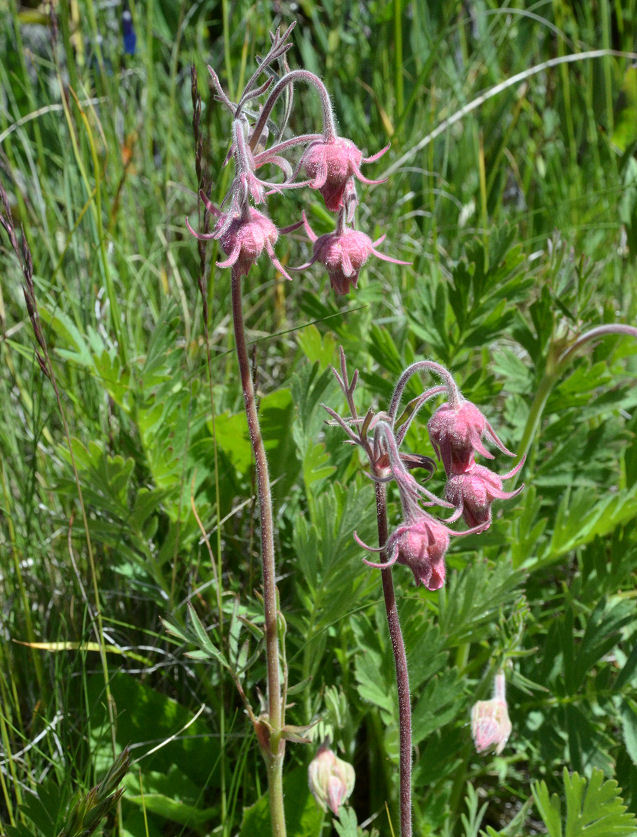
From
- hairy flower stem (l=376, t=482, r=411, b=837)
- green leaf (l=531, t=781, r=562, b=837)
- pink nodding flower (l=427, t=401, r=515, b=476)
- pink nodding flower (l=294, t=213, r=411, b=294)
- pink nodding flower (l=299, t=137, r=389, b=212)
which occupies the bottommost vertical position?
green leaf (l=531, t=781, r=562, b=837)

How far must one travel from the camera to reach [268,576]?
1.59 meters

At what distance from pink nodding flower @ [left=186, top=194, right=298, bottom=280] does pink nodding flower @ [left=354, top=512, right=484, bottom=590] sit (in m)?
0.49

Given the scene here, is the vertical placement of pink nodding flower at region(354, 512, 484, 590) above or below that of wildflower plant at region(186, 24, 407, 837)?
below

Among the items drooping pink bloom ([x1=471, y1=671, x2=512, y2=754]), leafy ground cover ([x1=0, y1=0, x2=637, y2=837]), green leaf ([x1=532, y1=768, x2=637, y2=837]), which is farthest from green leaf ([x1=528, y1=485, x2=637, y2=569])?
green leaf ([x1=532, y1=768, x2=637, y2=837])

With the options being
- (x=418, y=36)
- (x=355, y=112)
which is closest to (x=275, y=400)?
(x=355, y=112)

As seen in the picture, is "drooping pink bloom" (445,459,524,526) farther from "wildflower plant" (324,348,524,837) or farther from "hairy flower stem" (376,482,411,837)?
"hairy flower stem" (376,482,411,837)

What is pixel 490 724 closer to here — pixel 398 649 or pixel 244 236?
pixel 398 649

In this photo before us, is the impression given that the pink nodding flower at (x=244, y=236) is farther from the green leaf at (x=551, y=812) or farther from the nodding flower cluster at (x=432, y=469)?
the green leaf at (x=551, y=812)

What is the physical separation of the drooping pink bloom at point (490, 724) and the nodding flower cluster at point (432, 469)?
1.92ft

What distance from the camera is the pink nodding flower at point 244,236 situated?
1464 mm

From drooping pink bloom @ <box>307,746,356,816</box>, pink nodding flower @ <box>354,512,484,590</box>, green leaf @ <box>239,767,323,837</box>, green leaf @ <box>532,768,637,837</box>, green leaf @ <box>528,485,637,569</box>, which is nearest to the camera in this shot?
pink nodding flower @ <box>354,512,484,590</box>

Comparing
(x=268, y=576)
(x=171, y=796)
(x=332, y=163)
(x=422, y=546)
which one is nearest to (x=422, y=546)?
(x=422, y=546)

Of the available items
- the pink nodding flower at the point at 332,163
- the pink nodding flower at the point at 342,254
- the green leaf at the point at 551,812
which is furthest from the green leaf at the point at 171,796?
the pink nodding flower at the point at 332,163

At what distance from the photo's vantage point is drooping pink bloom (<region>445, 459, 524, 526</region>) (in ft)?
4.65
